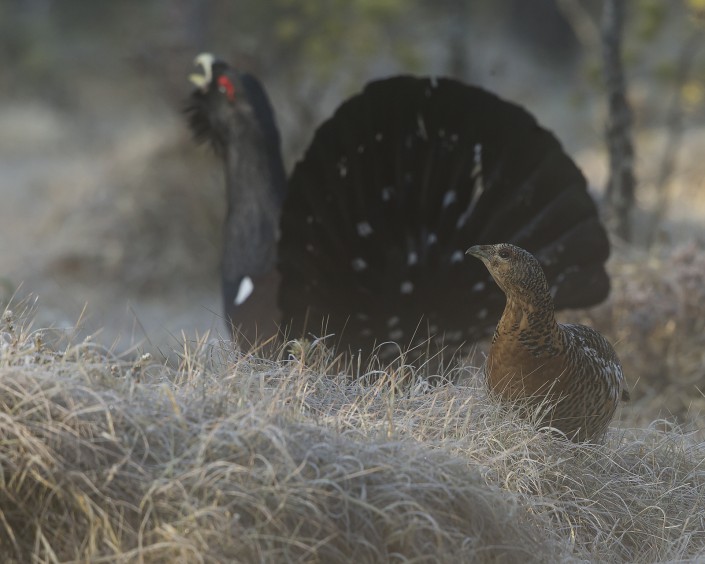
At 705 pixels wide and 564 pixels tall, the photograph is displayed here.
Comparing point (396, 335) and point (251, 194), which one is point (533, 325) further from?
point (251, 194)

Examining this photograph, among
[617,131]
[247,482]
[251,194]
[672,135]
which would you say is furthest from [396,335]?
[672,135]

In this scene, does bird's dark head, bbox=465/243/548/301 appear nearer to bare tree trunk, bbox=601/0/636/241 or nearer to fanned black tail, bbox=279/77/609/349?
fanned black tail, bbox=279/77/609/349

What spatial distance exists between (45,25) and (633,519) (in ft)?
76.2

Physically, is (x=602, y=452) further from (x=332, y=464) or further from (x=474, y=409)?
(x=332, y=464)

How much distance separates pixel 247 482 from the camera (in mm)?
2170

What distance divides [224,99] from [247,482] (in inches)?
106

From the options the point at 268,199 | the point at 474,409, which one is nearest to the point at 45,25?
the point at 268,199

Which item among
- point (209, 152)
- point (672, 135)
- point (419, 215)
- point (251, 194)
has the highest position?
point (419, 215)

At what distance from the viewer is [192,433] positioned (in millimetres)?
2301

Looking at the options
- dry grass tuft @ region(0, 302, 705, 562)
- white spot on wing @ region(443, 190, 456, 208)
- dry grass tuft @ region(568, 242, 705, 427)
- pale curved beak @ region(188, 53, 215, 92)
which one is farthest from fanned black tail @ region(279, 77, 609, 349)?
dry grass tuft @ region(568, 242, 705, 427)

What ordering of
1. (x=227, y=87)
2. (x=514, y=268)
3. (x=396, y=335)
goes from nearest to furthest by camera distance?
(x=514, y=268), (x=396, y=335), (x=227, y=87)

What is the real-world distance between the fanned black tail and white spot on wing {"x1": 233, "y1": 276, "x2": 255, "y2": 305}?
49cm

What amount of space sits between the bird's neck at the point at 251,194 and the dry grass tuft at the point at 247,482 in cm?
172

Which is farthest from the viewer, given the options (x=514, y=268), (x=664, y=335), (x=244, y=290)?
(x=664, y=335)
